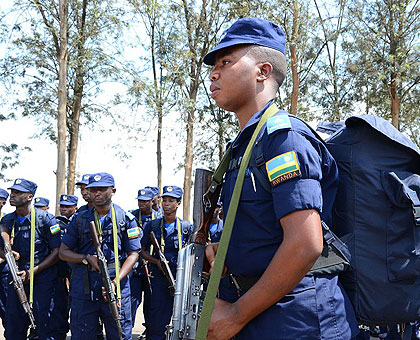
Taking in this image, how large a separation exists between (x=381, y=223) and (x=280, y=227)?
0.39 m

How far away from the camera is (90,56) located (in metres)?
15.1

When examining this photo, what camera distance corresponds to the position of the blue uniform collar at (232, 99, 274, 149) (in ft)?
6.05

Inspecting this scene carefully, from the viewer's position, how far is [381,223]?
1759 millimetres

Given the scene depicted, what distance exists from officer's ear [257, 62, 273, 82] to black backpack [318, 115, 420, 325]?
1.31 ft

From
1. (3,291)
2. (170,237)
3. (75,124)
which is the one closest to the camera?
(3,291)

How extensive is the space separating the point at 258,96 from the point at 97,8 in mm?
14470

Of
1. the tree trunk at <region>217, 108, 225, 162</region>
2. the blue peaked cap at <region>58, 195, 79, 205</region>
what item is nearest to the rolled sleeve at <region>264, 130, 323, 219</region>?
the blue peaked cap at <region>58, 195, 79, 205</region>

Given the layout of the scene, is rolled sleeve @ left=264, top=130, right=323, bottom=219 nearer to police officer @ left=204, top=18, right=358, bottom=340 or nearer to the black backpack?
police officer @ left=204, top=18, right=358, bottom=340

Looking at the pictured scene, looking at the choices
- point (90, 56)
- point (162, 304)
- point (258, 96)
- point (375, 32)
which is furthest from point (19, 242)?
point (375, 32)

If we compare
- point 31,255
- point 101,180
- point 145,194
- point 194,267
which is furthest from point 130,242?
point 194,267

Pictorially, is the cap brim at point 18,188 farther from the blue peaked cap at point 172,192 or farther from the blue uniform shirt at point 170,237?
the blue peaked cap at point 172,192

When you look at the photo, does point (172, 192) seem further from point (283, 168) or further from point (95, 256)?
point (283, 168)

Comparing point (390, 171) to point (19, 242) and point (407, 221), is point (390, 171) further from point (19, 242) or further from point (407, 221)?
point (19, 242)

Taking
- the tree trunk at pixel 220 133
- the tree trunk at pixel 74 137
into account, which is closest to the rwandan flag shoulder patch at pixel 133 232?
the tree trunk at pixel 74 137
